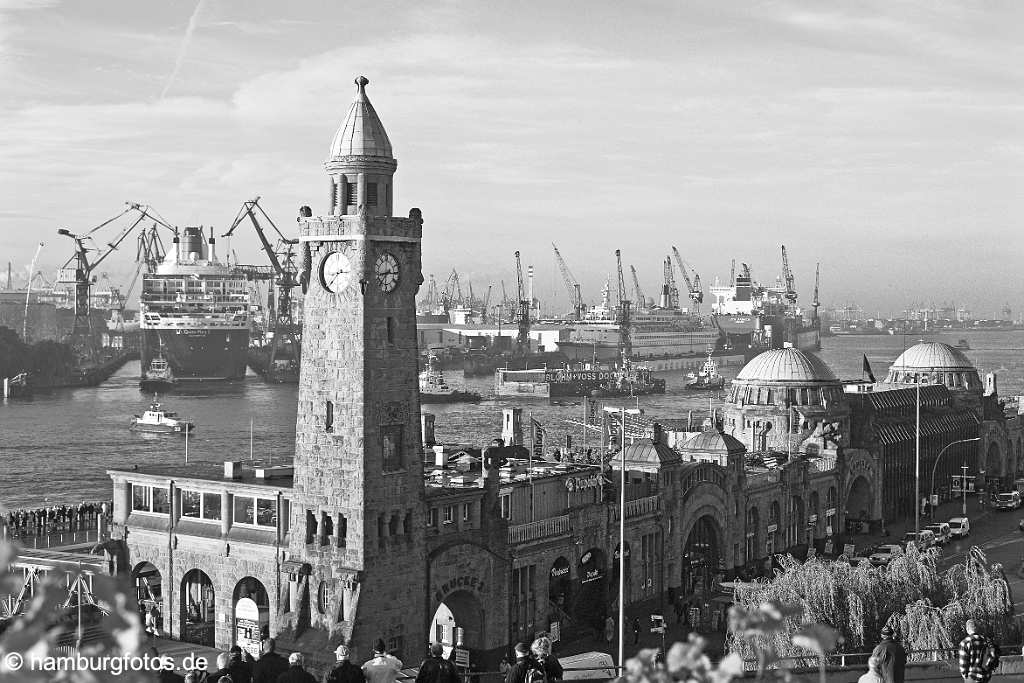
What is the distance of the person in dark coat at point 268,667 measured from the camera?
23188mm

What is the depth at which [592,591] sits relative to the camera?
45.4 meters

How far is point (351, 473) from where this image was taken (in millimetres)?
36281

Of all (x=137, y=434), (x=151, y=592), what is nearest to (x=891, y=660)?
(x=151, y=592)

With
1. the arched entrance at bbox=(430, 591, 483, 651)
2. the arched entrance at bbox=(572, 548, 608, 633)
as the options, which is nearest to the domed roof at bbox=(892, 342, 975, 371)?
the arched entrance at bbox=(572, 548, 608, 633)

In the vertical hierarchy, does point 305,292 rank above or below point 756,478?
above

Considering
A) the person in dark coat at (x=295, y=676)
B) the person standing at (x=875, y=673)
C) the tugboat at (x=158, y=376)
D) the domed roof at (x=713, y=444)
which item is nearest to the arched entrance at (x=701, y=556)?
the domed roof at (x=713, y=444)

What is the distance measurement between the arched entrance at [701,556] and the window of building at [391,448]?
16.8 metres

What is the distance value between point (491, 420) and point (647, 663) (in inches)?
5517

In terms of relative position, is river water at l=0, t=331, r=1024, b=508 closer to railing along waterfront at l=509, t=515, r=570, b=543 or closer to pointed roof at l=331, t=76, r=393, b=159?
railing along waterfront at l=509, t=515, r=570, b=543

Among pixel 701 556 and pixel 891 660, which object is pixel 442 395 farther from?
pixel 891 660

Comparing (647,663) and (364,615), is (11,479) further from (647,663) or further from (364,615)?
(647,663)

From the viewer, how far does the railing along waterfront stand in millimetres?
41344

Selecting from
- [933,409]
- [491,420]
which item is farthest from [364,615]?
[491,420]

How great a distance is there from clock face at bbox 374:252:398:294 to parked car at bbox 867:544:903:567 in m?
21.7
